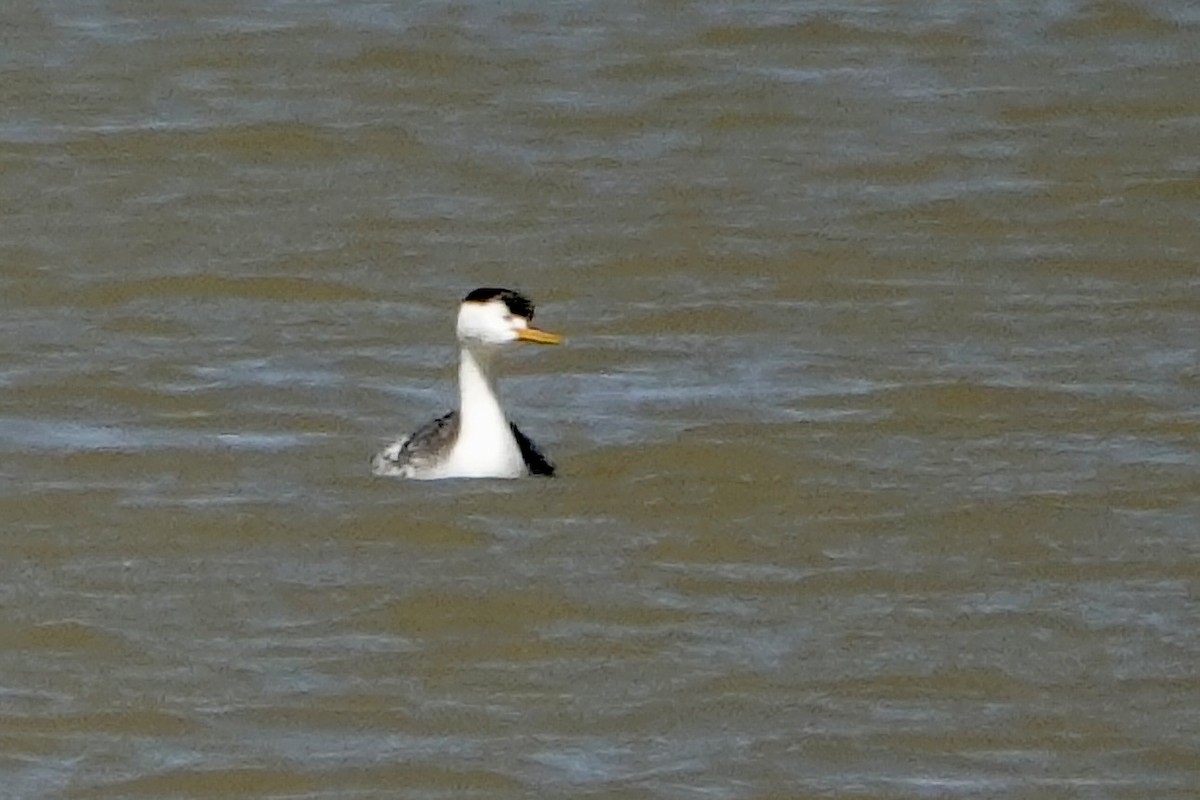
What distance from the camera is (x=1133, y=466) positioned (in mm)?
11734

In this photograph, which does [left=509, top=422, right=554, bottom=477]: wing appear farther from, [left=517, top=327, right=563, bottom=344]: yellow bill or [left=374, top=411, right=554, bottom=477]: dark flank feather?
[left=517, top=327, right=563, bottom=344]: yellow bill

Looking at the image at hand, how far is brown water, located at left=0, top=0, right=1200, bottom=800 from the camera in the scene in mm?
9383

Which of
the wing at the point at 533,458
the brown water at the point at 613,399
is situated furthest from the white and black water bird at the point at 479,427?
the brown water at the point at 613,399

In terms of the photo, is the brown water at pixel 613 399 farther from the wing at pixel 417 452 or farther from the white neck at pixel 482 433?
the white neck at pixel 482 433

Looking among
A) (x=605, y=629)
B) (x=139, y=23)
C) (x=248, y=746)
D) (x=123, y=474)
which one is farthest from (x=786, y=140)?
(x=248, y=746)

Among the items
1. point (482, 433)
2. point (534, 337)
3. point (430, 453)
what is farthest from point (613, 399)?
point (430, 453)

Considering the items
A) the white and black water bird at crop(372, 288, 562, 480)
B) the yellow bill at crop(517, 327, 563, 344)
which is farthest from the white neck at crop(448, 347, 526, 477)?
the yellow bill at crop(517, 327, 563, 344)

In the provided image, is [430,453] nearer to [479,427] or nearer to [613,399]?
[479,427]

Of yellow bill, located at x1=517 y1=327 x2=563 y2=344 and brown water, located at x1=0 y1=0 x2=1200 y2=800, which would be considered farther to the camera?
yellow bill, located at x1=517 y1=327 x2=563 y2=344

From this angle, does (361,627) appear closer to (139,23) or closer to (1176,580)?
(1176,580)

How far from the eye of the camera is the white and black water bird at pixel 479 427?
11812 millimetres

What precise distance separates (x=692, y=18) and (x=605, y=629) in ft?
23.3

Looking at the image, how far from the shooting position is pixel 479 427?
11.9 metres

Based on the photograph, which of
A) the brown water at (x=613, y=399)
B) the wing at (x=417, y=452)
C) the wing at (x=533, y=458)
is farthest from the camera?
the wing at (x=533, y=458)
